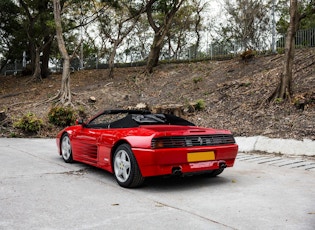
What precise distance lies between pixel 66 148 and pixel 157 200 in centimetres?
311

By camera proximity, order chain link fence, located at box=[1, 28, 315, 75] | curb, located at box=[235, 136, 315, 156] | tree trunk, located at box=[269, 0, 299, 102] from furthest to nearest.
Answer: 1. chain link fence, located at box=[1, 28, 315, 75]
2. tree trunk, located at box=[269, 0, 299, 102]
3. curb, located at box=[235, 136, 315, 156]

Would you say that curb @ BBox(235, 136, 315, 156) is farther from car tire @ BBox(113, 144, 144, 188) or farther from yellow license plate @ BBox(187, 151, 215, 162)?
car tire @ BBox(113, 144, 144, 188)

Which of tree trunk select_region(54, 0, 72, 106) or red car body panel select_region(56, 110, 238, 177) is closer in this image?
red car body panel select_region(56, 110, 238, 177)

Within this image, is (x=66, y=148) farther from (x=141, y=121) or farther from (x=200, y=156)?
(x=200, y=156)

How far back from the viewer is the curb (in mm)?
7293

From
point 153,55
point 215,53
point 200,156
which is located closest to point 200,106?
point 200,156

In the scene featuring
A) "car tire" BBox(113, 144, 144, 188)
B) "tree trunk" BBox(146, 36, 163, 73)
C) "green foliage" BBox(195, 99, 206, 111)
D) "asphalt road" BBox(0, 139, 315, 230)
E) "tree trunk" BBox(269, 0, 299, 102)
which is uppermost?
"tree trunk" BBox(146, 36, 163, 73)

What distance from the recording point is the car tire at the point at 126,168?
434 centimetres

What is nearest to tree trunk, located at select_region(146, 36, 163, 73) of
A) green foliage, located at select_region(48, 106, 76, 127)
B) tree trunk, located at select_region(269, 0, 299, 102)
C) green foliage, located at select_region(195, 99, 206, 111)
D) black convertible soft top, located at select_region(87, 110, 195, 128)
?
green foliage, located at select_region(195, 99, 206, 111)

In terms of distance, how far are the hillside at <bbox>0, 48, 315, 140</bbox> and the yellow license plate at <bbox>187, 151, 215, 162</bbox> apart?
4.04 meters

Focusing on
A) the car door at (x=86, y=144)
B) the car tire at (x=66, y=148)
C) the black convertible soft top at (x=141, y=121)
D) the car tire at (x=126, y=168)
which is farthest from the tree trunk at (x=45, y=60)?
the car tire at (x=126, y=168)

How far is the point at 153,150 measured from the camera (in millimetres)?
4176

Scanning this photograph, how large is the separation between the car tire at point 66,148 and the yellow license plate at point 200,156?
2839 millimetres

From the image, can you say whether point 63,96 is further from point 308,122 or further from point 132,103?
point 308,122
